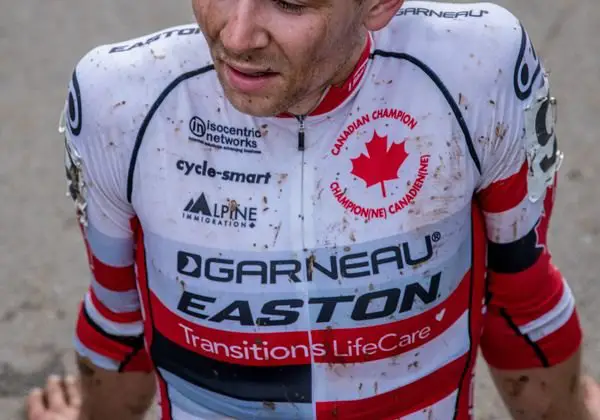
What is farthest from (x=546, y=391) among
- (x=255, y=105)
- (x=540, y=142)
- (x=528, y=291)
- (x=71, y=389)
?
(x=71, y=389)

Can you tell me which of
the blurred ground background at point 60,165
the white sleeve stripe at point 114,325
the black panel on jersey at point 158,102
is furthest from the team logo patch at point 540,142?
the blurred ground background at point 60,165

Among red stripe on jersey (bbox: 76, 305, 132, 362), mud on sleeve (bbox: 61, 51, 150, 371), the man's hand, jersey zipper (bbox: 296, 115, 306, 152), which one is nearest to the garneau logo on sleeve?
jersey zipper (bbox: 296, 115, 306, 152)

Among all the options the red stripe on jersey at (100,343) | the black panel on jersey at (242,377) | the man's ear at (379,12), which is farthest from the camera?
the red stripe on jersey at (100,343)

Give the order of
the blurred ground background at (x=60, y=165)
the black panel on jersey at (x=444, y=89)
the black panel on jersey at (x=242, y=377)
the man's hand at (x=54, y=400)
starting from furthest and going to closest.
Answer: the blurred ground background at (x=60, y=165), the man's hand at (x=54, y=400), the black panel on jersey at (x=242, y=377), the black panel on jersey at (x=444, y=89)

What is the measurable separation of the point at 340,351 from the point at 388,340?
7cm

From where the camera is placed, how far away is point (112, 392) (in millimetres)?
2166

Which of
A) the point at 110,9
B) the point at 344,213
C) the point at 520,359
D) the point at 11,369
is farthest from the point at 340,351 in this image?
the point at 110,9

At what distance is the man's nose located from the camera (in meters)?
1.50

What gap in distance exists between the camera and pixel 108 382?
2139 millimetres

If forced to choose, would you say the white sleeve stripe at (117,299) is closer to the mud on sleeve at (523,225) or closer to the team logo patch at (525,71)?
the mud on sleeve at (523,225)

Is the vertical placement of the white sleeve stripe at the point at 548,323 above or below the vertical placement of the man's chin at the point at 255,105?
below

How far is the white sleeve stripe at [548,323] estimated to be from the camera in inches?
78.7

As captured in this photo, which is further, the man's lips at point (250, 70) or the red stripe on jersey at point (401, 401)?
the red stripe on jersey at point (401, 401)

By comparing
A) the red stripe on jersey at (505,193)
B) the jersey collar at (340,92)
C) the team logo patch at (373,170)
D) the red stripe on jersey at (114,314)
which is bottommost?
the red stripe on jersey at (114,314)
